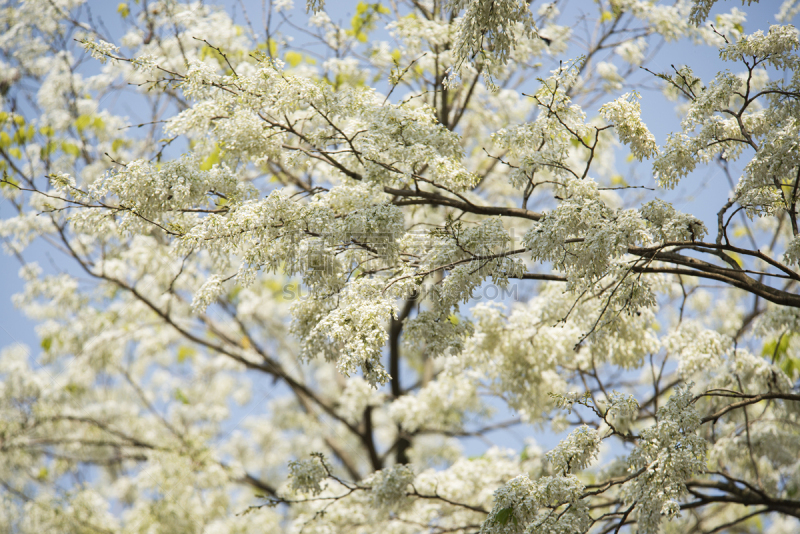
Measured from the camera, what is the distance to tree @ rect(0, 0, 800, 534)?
4.38 meters

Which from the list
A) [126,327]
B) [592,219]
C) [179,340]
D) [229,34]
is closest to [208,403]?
[179,340]

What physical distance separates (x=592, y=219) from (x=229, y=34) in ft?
21.8

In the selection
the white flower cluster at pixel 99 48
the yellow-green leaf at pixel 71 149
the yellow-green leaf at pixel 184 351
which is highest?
the yellow-green leaf at pixel 71 149

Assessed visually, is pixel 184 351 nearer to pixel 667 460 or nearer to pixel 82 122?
pixel 82 122

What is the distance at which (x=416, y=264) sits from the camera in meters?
4.95

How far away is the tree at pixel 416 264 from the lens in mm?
4383

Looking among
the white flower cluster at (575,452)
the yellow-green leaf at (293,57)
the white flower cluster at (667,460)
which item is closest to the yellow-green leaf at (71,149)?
the yellow-green leaf at (293,57)

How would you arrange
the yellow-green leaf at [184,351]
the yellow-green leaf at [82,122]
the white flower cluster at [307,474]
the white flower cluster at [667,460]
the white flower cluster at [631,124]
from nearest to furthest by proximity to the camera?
the white flower cluster at [667,460] < the white flower cluster at [631,124] < the white flower cluster at [307,474] < the yellow-green leaf at [82,122] < the yellow-green leaf at [184,351]

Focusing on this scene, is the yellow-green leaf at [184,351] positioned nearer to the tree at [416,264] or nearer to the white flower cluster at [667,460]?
the tree at [416,264]

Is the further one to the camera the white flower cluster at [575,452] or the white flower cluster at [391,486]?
the white flower cluster at [391,486]

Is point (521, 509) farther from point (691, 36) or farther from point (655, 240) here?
point (691, 36)

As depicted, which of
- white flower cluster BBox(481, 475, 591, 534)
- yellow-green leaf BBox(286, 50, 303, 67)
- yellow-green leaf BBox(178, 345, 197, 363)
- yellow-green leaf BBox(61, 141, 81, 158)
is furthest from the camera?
yellow-green leaf BBox(178, 345, 197, 363)

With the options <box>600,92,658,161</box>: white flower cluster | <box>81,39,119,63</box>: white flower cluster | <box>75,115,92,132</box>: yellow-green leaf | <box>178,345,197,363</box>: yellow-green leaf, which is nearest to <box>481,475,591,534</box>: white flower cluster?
<box>600,92,658,161</box>: white flower cluster

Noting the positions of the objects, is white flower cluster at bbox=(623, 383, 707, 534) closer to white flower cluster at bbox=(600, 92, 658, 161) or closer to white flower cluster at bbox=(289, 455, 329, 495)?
white flower cluster at bbox=(600, 92, 658, 161)
